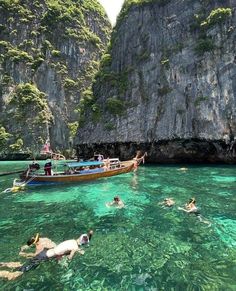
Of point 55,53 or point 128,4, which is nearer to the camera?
point 128,4

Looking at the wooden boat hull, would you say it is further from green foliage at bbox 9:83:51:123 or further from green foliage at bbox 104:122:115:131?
green foliage at bbox 9:83:51:123

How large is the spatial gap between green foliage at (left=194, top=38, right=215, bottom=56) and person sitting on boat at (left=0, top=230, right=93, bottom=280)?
4045 cm

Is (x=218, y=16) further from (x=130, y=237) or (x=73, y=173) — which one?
(x=130, y=237)

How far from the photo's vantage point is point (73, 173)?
32750 mm

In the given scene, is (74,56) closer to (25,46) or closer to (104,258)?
(25,46)

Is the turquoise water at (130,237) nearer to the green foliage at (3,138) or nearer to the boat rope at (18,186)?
the boat rope at (18,186)

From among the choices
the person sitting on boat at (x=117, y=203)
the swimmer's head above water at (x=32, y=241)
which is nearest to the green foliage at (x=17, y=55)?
the person sitting on boat at (x=117, y=203)

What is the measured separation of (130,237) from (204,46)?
39.4 metres

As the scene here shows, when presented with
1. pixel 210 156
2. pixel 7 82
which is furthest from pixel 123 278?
pixel 7 82

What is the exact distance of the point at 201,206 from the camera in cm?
2028

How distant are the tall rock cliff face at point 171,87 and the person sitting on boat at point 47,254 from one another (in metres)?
34.0

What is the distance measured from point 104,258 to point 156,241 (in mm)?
2764

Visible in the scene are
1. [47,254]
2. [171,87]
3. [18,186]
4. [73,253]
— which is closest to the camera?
[47,254]

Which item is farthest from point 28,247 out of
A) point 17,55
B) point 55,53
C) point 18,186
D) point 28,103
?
point 55,53
